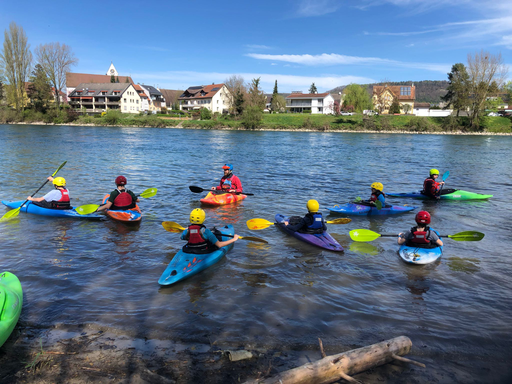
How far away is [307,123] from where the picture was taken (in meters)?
61.0

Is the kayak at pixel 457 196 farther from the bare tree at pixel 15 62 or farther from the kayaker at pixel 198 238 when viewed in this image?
the bare tree at pixel 15 62

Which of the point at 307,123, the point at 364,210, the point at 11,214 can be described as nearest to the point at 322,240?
the point at 364,210

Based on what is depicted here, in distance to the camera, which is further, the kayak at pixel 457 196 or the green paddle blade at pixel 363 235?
the kayak at pixel 457 196

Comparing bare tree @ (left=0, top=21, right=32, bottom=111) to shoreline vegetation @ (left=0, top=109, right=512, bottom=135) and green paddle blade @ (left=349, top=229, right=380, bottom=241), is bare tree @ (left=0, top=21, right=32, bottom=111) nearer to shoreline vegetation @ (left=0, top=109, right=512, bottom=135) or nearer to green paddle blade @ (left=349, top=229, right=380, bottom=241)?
shoreline vegetation @ (left=0, top=109, right=512, bottom=135)

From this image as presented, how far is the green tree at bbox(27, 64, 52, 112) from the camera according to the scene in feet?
198

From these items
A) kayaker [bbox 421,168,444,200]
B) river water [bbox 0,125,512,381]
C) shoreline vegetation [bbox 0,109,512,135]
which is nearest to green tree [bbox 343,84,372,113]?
shoreline vegetation [bbox 0,109,512,135]

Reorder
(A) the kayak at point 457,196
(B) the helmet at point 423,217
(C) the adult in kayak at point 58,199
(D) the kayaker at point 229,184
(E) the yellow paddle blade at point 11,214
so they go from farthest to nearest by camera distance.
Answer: (A) the kayak at point 457,196, (D) the kayaker at point 229,184, (C) the adult in kayak at point 58,199, (E) the yellow paddle blade at point 11,214, (B) the helmet at point 423,217

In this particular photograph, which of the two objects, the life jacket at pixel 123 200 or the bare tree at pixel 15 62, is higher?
the bare tree at pixel 15 62

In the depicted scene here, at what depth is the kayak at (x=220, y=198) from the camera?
38.3ft

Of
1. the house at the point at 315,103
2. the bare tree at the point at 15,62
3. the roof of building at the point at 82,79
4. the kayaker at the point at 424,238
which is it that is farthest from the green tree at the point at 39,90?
the kayaker at the point at 424,238

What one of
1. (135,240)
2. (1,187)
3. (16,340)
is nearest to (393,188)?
(135,240)

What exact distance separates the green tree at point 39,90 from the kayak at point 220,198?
2460 inches

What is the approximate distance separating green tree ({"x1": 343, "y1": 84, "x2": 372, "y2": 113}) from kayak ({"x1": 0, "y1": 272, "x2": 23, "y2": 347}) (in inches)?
3161

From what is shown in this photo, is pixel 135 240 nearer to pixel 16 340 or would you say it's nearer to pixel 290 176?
pixel 16 340
